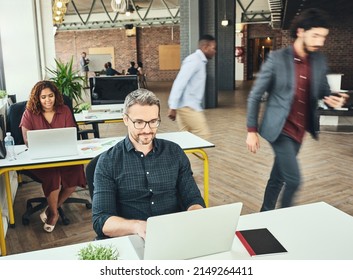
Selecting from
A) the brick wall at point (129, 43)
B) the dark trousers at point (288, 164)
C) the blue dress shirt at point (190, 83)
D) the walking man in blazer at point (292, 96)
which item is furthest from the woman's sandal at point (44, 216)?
the brick wall at point (129, 43)

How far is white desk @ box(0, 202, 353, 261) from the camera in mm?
1527

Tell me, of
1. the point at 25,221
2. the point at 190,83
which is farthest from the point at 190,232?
the point at 190,83

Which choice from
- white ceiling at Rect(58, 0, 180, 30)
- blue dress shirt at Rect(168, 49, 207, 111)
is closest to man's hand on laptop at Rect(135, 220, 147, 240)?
blue dress shirt at Rect(168, 49, 207, 111)

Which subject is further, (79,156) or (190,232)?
(79,156)

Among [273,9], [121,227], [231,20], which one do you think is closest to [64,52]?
[231,20]

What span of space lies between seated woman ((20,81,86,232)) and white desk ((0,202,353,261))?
215cm

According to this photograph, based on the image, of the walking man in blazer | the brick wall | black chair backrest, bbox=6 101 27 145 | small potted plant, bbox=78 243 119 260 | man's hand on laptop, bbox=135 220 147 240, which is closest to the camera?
small potted plant, bbox=78 243 119 260

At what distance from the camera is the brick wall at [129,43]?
21375 millimetres

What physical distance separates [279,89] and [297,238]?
1.41 m

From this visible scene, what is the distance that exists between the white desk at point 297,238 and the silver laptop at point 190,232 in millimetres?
72

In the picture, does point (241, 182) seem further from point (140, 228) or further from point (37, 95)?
point (140, 228)

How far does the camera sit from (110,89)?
502 centimetres

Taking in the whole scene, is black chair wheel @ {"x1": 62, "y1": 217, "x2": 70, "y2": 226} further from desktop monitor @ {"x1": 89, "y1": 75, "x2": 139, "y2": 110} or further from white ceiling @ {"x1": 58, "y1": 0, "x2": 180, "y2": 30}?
white ceiling @ {"x1": 58, "y1": 0, "x2": 180, "y2": 30}
